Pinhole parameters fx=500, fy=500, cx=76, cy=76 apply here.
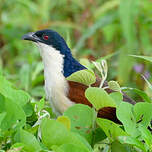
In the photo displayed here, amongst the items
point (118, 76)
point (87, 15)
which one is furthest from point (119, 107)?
point (87, 15)

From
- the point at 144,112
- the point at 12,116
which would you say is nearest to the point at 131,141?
the point at 144,112

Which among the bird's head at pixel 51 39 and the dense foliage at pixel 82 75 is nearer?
the dense foliage at pixel 82 75

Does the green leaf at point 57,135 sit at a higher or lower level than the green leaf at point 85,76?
Answer: lower

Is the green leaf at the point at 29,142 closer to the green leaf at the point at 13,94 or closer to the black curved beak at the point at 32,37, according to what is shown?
the green leaf at the point at 13,94

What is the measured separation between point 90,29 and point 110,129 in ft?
13.7

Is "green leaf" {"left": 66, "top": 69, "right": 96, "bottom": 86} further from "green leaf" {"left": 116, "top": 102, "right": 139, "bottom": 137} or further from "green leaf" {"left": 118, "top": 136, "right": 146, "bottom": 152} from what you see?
"green leaf" {"left": 118, "top": 136, "right": 146, "bottom": 152}

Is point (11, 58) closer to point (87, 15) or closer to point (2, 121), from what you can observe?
point (87, 15)

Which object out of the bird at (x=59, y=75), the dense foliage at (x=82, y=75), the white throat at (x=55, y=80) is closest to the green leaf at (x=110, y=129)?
the dense foliage at (x=82, y=75)

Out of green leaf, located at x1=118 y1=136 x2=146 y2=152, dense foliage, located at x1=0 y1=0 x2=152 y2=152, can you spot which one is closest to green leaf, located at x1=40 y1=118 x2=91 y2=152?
dense foliage, located at x1=0 y1=0 x2=152 y2=152

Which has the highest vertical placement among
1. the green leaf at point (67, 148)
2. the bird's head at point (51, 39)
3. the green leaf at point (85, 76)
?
the green leaf at point (85, 76)

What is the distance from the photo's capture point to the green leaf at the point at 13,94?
2.26 meters

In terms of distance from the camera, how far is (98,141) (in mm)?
2250

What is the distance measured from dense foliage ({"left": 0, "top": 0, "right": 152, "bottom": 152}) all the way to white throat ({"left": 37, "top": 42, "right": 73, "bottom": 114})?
0.26ft

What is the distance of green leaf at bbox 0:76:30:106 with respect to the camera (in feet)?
7.41
